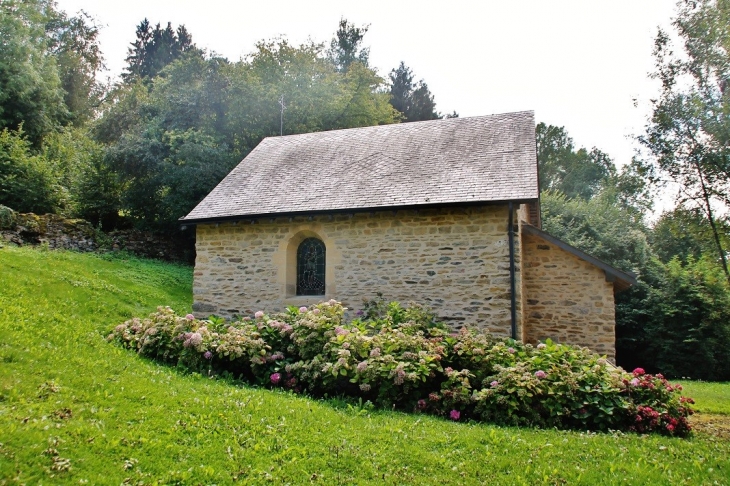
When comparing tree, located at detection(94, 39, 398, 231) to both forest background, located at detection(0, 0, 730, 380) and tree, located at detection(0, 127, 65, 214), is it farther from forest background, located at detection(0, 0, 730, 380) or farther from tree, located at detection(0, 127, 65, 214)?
tree, located at detection(0, 127, 65, 214)

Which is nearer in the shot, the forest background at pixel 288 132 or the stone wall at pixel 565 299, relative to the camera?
the stone wall at pixel 565 299

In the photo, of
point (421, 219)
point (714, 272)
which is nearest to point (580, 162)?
point (714, 272)

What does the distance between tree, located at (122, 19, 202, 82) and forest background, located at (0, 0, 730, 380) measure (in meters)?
10.8

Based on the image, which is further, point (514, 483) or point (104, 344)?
point (104, 344)

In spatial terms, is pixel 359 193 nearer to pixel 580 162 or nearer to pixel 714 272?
pixel 714 272

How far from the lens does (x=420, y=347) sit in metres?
7.55

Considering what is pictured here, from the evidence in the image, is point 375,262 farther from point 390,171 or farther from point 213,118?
point 213,118

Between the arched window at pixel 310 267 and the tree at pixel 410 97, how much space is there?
88.7 feet

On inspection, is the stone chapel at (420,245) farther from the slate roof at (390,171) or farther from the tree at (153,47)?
the tree at (153,47)

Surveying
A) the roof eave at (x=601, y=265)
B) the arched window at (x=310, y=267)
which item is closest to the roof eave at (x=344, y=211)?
the arched window at (x=310, y=267)

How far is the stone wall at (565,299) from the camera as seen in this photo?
35.7 ft

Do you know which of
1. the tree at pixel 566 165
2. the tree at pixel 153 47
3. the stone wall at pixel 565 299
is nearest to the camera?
the stone wall at pixel 565 299

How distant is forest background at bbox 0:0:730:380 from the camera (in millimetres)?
13234

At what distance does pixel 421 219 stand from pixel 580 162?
115 ft
